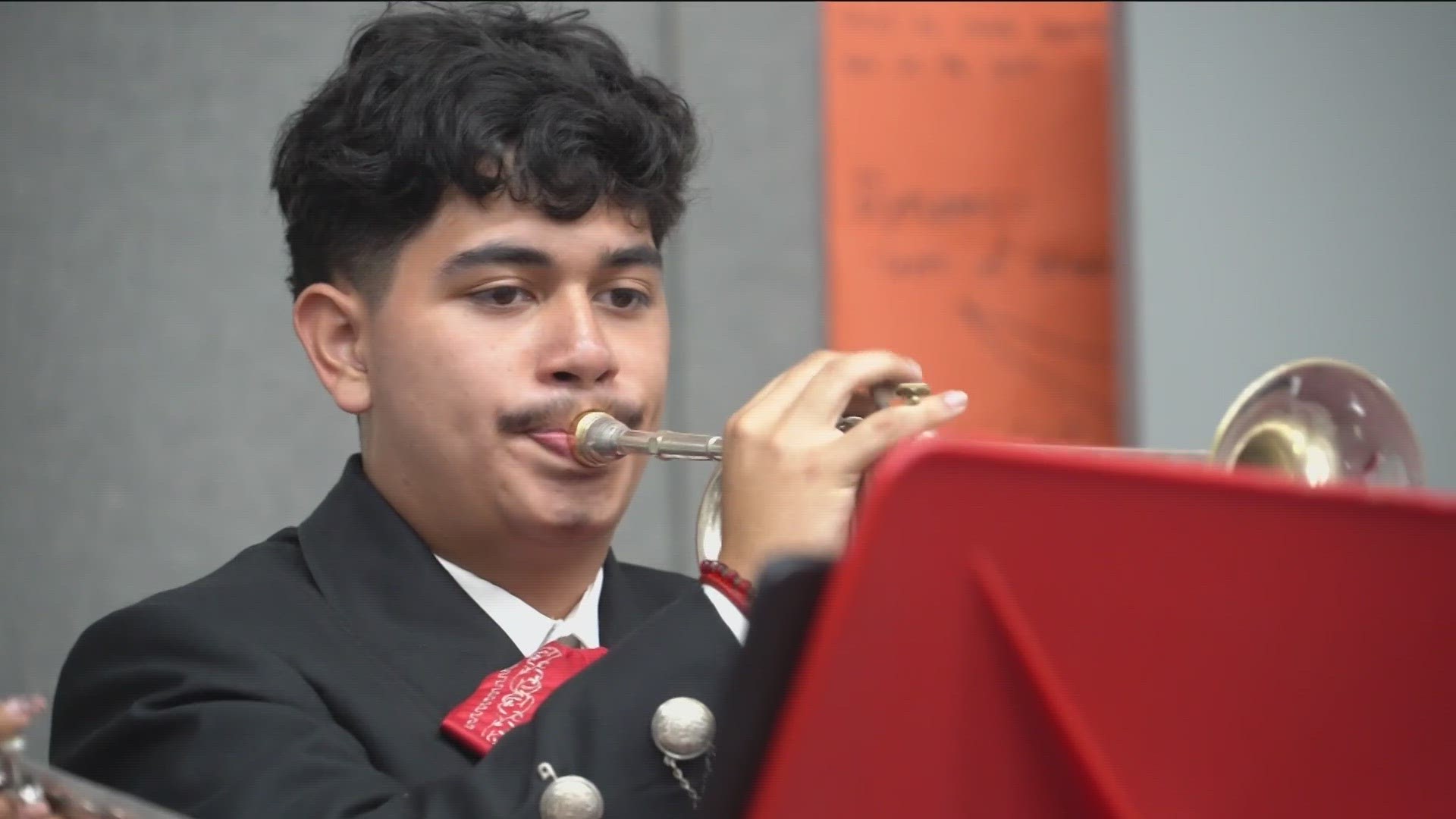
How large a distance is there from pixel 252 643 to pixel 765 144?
141 centimetres

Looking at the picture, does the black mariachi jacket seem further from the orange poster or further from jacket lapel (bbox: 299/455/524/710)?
the orange poster

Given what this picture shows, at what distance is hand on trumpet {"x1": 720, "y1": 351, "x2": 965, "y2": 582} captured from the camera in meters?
1.12

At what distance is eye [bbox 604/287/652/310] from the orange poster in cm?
108

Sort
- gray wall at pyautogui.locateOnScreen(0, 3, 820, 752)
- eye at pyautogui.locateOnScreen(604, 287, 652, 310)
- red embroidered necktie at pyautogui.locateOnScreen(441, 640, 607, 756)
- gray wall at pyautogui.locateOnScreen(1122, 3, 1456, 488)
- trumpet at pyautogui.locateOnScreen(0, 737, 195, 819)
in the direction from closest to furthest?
trumpet at pyautogui.locateOnScreen(0, 737, 195, 819)
red embroidered necktie at pyautogui.locateOnScreen(441, 640, 607, 756)
eye at pyautogui.locateOnScreen(604, 287, 652, 310)
gray wall at pyautogui.locateOnScreen(0, 3, 820, 752)
gray wall at pyautogui.locateOnScreen(1122, 3, 1456, 488)

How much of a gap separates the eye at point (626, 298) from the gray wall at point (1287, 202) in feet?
3.76

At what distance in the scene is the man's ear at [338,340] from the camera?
1.55 meters

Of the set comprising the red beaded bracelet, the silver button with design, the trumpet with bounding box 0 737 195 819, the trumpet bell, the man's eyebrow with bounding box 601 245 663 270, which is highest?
the man's eyebrow with bounding box 601 245 663 270

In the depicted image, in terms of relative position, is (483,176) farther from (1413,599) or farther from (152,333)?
(152,333)

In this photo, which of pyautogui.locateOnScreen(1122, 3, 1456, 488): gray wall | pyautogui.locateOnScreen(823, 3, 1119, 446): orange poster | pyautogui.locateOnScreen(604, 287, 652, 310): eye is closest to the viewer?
pyautogui.locateOnScreen(604, 287, 652, 310): eye

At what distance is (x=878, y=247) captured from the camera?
2.59m

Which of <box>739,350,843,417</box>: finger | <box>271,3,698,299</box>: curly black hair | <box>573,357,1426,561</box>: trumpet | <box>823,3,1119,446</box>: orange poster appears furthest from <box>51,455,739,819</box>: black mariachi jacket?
<box>823,3,1119,446</box>: orange poster

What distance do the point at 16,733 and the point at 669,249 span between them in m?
1.64

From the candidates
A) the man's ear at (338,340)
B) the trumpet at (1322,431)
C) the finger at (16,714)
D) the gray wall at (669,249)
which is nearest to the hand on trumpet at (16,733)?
the finger at (16,714)

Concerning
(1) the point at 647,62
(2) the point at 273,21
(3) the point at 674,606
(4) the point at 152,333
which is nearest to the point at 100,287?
(4) the point at 152,333
